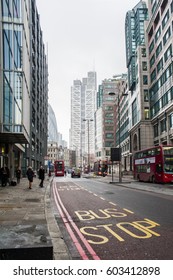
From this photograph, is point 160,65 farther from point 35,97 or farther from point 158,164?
point 35,97

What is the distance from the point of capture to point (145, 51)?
6438cm

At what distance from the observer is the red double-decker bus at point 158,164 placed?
27.2 metres

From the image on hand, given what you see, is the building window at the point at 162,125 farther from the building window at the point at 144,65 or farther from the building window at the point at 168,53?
the building window at the point at 144,65

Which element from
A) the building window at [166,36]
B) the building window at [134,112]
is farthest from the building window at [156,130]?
the building window at [166,36]

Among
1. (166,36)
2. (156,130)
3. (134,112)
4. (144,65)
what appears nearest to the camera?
(166,36)

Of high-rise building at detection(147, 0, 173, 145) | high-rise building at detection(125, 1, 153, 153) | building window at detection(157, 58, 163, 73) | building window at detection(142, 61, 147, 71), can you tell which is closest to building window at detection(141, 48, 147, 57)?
high-rise building at detection(125, 1, 153, 153)

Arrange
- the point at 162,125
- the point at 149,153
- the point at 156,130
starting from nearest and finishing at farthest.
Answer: the point at 149,153 → the point at 162,125 → the point at 156,130

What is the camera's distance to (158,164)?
2806cm

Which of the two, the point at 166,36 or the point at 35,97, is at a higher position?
the point at 166,36

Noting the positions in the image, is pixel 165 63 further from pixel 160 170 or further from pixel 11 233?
pixel 11 233

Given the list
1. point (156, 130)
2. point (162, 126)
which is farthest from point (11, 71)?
point (156, 130)

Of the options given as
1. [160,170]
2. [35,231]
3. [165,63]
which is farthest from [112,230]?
[165,63]

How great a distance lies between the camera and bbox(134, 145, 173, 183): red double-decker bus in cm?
2725
